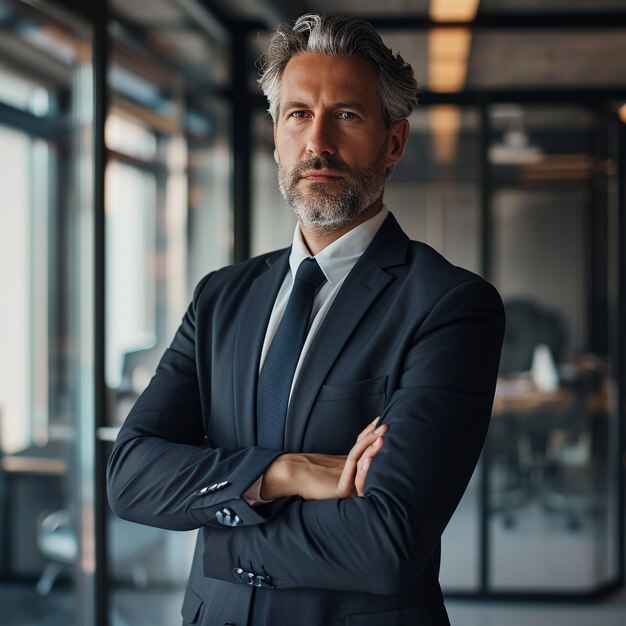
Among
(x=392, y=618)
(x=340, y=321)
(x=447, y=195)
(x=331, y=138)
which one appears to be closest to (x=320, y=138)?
(x=331, y=138)

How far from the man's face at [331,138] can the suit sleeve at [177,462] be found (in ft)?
1.23

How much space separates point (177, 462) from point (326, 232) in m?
0.55

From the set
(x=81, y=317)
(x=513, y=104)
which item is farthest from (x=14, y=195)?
(x=513, y=104)

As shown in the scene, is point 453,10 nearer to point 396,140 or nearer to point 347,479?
point 396,140

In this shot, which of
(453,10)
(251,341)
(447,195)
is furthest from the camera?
(447,195)

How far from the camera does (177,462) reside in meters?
1.65

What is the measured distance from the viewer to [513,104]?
5.11m

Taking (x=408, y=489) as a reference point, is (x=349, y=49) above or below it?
above

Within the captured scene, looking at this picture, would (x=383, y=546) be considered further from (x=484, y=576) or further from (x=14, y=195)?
(x=484, y=576)

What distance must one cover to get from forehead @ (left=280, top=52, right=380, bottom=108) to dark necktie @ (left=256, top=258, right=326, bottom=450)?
0.33m

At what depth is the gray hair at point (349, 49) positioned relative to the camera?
1.70m

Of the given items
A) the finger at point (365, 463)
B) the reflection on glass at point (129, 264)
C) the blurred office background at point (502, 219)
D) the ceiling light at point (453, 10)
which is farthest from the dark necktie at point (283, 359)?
the ceiling light at point (453, 10)

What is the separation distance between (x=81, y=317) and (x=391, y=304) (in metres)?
1.80

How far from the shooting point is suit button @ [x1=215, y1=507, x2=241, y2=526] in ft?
5.00
